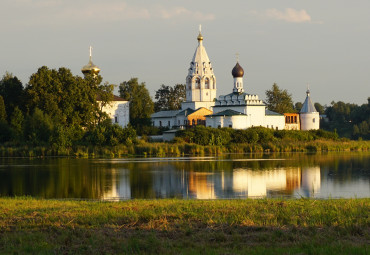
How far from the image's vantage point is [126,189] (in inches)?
760

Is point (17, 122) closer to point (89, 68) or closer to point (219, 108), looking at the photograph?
point (89, 68)

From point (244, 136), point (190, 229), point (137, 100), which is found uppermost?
point (137, 100)

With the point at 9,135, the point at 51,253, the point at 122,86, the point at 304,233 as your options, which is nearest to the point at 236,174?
the point at 304,233

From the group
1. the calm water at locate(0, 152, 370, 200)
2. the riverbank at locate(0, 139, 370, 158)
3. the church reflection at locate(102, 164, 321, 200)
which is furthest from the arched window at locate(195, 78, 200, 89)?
the church reflection at locate(102, 164, 321, 200)

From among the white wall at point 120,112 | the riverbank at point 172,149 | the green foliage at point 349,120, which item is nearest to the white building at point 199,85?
the white wall at point 120,112

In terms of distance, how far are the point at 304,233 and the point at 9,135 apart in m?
38.1

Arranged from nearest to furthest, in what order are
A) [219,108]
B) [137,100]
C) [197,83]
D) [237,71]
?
[219,108], [237,71], [197,83], [137,100]

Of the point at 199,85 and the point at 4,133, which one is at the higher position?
the point at 199,85

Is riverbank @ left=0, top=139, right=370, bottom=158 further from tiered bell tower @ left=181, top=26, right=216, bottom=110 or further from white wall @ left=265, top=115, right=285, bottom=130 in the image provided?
tiered bell tower @ left=181, top=26, right=216, bottom=110

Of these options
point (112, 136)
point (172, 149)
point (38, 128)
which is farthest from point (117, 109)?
point (172, 149)

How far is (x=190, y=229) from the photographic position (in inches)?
388

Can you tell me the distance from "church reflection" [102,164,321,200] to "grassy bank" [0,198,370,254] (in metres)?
4.91

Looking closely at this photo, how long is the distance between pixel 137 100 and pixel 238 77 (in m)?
12.4

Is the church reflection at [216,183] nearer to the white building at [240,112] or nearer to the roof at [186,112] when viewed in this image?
the white building at [240,112]
